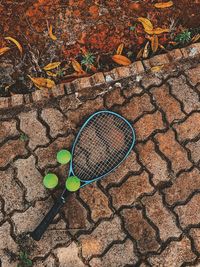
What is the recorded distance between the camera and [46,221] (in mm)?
3309

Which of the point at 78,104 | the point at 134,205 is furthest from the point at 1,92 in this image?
the point at 134,205

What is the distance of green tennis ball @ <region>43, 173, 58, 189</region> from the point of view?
3.37m

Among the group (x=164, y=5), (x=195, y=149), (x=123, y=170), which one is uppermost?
(x=164, y=5)

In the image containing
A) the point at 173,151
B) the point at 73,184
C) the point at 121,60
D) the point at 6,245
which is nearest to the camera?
the point at 73,184

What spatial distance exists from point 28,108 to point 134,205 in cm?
121

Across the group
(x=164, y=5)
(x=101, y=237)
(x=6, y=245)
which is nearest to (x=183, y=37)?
(x=164, y=5)

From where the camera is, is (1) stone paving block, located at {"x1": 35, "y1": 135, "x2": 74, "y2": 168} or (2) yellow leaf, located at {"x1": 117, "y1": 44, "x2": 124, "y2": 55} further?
(2) yellow leaf, located at {"x1": 117, "y1": 44, "x2": 124, "y2": 55}

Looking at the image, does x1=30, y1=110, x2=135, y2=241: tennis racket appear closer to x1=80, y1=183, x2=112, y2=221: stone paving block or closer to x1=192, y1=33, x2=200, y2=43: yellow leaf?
x1=80, y1=183, x2=112, y2=221: stone paving block

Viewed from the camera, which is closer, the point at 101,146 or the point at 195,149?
the point at 101,146

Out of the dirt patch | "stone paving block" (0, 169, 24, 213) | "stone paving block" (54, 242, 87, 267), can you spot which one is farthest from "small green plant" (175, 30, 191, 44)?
"stone paving block" (54, 242, 87, 267)

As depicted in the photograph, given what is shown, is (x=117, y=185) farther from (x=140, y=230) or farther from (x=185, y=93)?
(x=185, y=93)

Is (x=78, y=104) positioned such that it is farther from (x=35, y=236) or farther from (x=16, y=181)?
(x=35, y=236)

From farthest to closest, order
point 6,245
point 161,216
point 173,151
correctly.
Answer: point 173,151, point 161,216, point 6,245

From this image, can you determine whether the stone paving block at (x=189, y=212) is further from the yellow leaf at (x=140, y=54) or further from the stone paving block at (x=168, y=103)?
the yellow leaf at (x=140, y=54)
